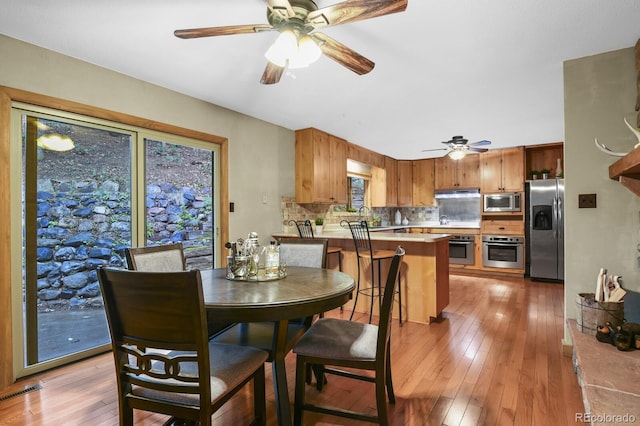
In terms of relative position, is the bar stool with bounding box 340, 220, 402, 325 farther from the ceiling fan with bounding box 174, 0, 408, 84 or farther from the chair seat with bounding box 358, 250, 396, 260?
the ceiling fan with bounding box 174, 0, 408, 84

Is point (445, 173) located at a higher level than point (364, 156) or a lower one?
lower

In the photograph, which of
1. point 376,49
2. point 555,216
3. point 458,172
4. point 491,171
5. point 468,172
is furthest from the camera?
point 458,172

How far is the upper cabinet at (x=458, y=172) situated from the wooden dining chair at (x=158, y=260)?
5.64m

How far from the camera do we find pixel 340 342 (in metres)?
1.69

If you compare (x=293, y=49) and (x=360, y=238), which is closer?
(x=293, y=49)

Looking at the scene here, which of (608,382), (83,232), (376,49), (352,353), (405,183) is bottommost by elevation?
(608,382)

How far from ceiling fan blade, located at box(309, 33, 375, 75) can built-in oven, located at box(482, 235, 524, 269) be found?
4934mm

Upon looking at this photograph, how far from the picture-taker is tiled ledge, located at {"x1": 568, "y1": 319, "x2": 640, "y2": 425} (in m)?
1.29

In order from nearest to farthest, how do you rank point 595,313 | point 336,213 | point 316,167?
point 595,313, point 316,167, point 336,213

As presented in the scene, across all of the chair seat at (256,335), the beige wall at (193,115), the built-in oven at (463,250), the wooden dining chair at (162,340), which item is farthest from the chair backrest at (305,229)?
the built-in oven at (463,250)

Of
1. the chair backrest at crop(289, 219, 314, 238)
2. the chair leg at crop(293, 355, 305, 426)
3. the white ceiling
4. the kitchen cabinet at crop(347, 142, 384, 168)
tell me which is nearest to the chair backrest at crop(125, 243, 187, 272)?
the chair leg at crop(293, 355, 305, 426)

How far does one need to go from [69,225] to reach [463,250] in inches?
234

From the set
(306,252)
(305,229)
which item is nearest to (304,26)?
(306,252)

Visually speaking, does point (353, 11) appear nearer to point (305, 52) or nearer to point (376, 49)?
point (305, 52)
